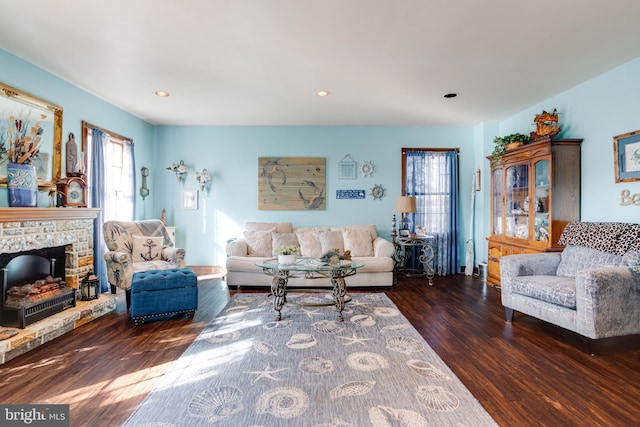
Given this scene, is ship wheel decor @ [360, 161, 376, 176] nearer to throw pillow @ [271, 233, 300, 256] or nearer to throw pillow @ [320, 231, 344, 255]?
throw pillow @ [320, 231, 344, 255]

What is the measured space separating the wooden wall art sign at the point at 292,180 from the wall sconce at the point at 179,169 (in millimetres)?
1256

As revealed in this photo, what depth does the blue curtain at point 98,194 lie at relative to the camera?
158 inches

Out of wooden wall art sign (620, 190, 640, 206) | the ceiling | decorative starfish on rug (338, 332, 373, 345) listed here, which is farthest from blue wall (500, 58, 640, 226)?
decorative starfish on rug (338, 332, 373, 345)

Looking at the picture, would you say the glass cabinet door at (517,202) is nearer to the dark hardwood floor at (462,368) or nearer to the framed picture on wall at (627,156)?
the framed picture on wall at (627,156)

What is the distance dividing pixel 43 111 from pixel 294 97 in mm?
2731

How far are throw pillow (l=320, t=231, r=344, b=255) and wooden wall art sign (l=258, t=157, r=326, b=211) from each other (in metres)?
0.79

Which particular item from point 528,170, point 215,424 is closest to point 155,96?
point 215,424

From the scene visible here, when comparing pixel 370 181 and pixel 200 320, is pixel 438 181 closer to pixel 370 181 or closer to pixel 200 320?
pixel 370 181

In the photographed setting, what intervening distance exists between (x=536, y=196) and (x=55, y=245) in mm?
5403

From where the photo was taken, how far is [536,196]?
4008 mm

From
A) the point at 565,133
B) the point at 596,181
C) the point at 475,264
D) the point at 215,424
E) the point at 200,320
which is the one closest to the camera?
the point at 215,424

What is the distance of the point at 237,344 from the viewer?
2682 mm

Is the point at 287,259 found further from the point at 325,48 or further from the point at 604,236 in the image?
the point at 604,236

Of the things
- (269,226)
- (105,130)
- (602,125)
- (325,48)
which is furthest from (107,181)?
(602,125)
